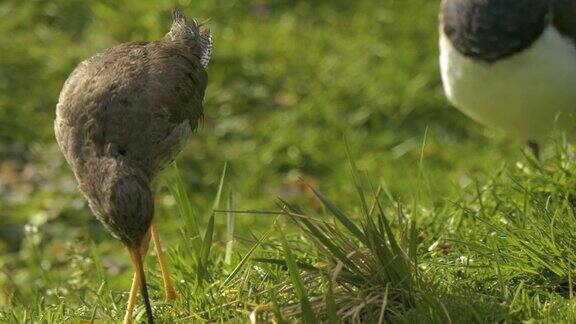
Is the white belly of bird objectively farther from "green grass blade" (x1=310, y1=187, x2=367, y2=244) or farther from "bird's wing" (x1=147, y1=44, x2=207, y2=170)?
"green grass blade" (x1=310, y1=187, x2=367, y2=244)

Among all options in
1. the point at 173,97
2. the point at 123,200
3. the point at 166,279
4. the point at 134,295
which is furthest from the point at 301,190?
the point at 123,200

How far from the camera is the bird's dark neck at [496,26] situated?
→ 5078mm

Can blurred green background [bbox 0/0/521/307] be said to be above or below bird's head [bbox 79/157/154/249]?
below

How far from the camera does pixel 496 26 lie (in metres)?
5.14

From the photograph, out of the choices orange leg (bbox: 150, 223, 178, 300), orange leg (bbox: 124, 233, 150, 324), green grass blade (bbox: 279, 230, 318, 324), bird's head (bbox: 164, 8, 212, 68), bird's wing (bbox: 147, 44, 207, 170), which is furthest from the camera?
bird's head (bbox: 164, 8, 212, 68)

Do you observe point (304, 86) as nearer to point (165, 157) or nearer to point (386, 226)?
point (165, 157)

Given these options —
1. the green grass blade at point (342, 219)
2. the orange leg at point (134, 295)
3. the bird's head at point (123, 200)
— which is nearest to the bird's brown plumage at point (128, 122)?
the bird's head at point (123, 200)

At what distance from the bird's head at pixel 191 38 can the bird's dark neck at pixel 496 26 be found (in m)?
1.24

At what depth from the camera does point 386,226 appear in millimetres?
3459

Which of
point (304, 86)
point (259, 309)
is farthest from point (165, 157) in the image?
point (304, 86)

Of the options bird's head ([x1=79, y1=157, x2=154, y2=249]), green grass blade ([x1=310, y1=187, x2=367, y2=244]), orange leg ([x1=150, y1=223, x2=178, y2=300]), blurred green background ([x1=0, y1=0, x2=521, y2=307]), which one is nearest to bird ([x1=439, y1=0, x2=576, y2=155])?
blurred green background ([x1=0, y1=0, x2=521, y2=307])

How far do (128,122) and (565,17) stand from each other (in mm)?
2273

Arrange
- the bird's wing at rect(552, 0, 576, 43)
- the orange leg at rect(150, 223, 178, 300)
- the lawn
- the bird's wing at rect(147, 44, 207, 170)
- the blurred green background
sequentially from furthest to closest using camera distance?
the blurred green background < the bird's wing at rect(552, 0, 576, 43) < the bird's wing at rect(147, 44, 207, 170) < the orange leg at rect(150, 223, 178, 300) < the lawn

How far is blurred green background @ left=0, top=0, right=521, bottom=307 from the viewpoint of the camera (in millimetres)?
6555
